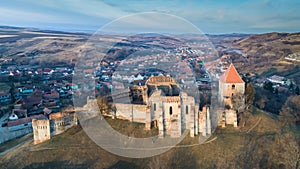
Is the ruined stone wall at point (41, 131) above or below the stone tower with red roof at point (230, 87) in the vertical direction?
below

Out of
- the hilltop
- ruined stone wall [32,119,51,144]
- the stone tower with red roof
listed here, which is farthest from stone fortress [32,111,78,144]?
the hilltop

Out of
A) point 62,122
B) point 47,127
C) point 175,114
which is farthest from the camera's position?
point 62,122

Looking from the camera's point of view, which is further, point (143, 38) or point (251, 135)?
point (143, 38)

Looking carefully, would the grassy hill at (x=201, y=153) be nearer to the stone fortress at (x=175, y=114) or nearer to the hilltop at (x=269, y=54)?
the stone fortress at (x=175, y=114)

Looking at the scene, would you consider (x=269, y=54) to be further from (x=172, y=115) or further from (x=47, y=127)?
(x=47, y=127)

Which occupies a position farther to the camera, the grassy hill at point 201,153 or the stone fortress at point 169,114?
the stone fortress at point 169,114

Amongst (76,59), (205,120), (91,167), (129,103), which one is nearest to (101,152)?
(91,167)

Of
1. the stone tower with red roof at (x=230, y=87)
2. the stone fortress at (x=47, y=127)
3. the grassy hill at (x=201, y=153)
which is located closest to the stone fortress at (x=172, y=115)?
the grassy hill at (x=201, y=153)

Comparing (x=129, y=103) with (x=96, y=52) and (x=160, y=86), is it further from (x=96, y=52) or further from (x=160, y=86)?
(x=96, y=52)

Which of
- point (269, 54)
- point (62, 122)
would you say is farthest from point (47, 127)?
point (269, 54)
